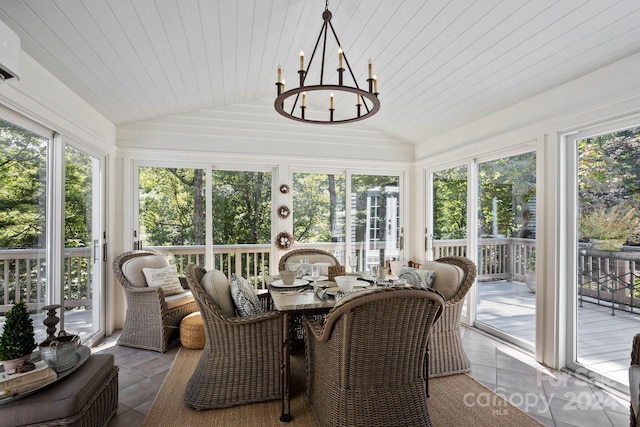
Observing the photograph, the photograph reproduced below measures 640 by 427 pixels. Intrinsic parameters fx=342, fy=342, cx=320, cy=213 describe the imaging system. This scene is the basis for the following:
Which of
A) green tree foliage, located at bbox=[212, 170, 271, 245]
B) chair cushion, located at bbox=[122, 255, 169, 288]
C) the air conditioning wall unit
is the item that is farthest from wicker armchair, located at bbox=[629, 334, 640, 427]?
chair cushion, located at bbox=[122, 255, 169, 288]

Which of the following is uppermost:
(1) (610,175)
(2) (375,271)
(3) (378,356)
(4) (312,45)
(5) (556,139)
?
(4) (312,45)

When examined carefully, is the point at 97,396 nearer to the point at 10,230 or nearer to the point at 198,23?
the point at 10,230

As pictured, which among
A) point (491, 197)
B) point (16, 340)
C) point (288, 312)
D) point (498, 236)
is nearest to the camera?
point (16, 340)

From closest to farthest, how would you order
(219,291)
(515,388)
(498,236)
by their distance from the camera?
(219,291)
(515,388)
(498,236)

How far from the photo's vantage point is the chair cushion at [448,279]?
292 centimetres

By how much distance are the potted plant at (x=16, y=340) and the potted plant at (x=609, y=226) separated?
13.3ft

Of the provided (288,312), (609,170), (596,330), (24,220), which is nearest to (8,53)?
(24,220)

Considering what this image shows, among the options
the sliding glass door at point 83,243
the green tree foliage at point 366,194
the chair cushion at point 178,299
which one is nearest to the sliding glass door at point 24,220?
the sliding glass door at point 83,243

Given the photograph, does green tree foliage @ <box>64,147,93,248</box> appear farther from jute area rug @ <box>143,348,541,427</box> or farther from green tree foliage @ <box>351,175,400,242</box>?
green tree foliage @ <box>351,175,400,242</box>

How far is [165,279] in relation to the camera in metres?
3.78

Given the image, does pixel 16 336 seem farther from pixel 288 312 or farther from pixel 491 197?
pixel 491 197

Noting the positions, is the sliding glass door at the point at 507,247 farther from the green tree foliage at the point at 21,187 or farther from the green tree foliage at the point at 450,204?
the green tree foliage at the point at 21,187

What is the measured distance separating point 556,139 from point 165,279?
4113mm

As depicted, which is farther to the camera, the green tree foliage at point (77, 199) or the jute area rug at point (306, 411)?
the green tree foliage at point (77, 199)
